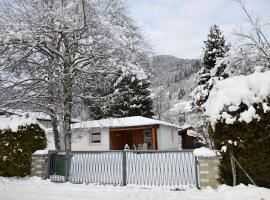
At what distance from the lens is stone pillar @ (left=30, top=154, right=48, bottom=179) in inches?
455

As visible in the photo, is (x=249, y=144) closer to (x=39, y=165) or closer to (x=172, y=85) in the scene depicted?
(x=39, y=165)

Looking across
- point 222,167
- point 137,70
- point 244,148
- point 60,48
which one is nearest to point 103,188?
point 222,167

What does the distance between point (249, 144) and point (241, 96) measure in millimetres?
1210

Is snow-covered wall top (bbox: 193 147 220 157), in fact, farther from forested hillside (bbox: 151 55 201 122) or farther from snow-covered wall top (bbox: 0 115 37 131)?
forested hillside (bbox: 151 55 201 122)

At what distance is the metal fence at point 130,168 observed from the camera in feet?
30.6

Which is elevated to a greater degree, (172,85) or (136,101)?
(172,85)

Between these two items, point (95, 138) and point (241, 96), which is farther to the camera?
point (95, 138)

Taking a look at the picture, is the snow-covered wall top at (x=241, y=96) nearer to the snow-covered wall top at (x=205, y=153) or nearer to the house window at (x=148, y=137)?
the snow-covered wall top at (x=205, y=153)

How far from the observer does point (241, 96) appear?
802cm

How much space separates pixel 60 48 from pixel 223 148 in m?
9.42

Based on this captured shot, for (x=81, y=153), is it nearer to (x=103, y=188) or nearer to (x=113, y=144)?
(x=103, y=188)

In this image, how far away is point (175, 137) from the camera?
31.4 metres

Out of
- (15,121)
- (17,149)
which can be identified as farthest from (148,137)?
(17,149)

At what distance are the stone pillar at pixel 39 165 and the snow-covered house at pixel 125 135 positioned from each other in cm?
1240
